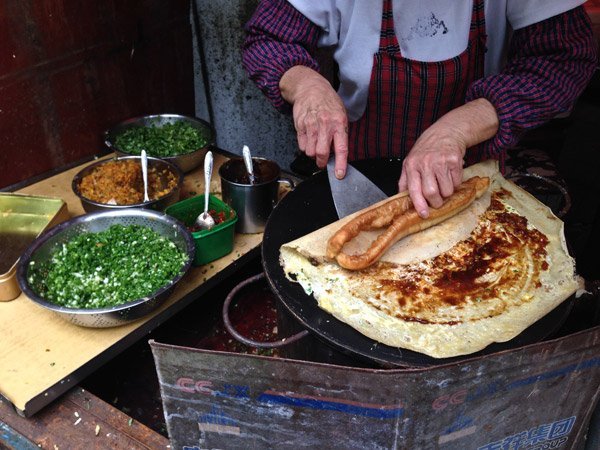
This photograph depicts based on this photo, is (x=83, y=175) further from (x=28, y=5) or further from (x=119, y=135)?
(x=28, y=5)

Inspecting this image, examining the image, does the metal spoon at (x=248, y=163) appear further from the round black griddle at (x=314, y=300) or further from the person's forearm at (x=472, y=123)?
the person's forearm at (x=472, y=123)

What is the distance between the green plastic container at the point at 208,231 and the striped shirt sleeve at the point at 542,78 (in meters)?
1.44

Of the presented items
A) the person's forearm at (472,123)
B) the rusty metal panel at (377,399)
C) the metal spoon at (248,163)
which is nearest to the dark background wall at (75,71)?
the metal spoon at (248,163)

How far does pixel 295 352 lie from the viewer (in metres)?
2.09

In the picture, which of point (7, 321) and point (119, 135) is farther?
point (119, 135)

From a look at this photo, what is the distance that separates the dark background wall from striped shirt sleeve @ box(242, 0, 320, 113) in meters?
1.42

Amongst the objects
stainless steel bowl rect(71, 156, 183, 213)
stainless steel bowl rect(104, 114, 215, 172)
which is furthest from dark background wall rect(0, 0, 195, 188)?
stainless steel bowl rect(71, 156, 183, 213)

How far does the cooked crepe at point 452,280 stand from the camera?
5.72 feet

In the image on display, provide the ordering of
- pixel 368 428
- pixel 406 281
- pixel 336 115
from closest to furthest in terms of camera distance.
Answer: pixel 368 428 → pixel 406 281 → pixel 336 115

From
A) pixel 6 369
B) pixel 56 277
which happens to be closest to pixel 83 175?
pixel 56 277

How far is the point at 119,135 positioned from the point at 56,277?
1475 millimetres

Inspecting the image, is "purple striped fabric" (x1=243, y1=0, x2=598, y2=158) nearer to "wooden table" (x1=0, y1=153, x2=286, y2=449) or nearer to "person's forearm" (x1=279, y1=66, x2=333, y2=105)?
"person's forearm" (x1=279, y1=66, x2=333, y2=105)

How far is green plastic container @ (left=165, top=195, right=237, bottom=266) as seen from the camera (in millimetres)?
2821

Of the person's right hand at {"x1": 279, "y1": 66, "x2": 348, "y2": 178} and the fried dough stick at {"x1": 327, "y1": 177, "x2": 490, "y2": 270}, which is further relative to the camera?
the person's right hand at {"x1": 279, "y1": 66, "x2": 348, "y2": 178}
